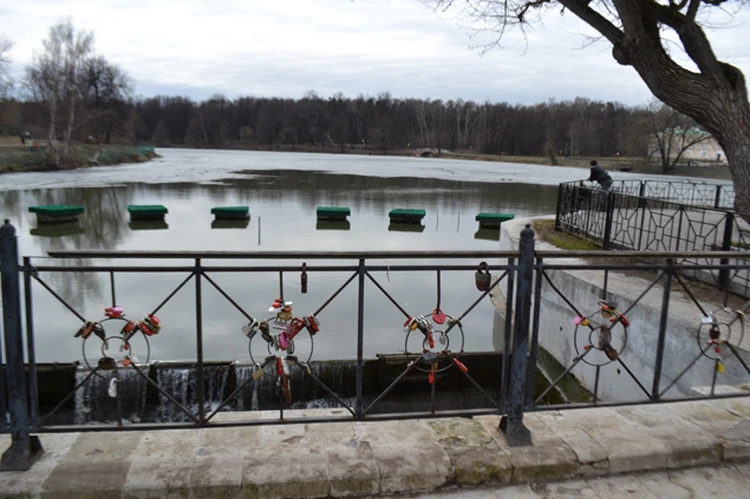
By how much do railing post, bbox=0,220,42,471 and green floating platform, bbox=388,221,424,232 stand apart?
2030 centimetres

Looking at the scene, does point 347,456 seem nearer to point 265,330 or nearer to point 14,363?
point 265,330

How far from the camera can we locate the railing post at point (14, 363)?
244 cm

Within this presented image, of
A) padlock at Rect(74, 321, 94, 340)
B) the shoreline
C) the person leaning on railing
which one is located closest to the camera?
padlock at Rect(74, 321, 94, 340)

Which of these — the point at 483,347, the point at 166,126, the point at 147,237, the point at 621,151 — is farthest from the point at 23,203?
the point at 166,126

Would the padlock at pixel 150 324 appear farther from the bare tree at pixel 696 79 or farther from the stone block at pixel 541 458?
the bare tree at pixel 696 79

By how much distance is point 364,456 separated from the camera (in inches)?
110

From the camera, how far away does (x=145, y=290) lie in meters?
12.1

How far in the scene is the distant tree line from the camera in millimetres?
71000

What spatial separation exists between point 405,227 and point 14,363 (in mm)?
21001

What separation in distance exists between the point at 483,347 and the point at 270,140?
122729 millimetres

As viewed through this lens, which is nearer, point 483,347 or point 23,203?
point 483,347

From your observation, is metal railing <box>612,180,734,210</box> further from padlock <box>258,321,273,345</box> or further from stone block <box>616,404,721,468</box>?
padlock <box>258,321,273,345</box>

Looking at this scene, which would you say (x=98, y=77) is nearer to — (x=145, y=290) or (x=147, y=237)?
(x=147, y=237)

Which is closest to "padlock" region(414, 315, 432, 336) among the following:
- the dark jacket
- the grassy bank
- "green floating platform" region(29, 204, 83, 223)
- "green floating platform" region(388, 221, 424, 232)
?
the dark jacket
